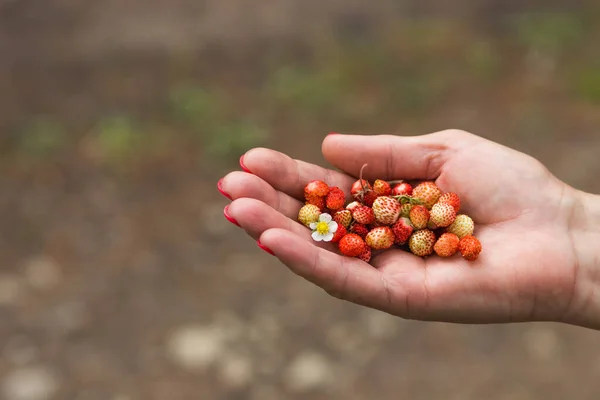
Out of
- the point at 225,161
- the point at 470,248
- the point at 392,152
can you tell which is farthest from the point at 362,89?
the point at 470,248

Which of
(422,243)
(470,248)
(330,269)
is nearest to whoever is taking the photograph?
(330,269)

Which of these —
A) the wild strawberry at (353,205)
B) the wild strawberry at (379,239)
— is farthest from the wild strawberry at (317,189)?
the wild strawberry at (379,239)

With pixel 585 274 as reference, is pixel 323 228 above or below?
above

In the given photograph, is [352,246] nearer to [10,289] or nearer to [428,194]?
[428,194]

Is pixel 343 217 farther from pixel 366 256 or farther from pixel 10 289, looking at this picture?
pixel 10 289

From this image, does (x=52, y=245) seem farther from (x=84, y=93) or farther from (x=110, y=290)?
(x=84, y=93)

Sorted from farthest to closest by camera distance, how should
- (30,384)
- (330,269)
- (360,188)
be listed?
(30,384)
(360,188)
(330,269)

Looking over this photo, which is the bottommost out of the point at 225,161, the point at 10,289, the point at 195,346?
the point at 195,346

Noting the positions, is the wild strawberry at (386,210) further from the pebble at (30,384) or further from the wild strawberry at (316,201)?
the pebble at (30,384)

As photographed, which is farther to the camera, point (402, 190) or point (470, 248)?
point (402, 190)
